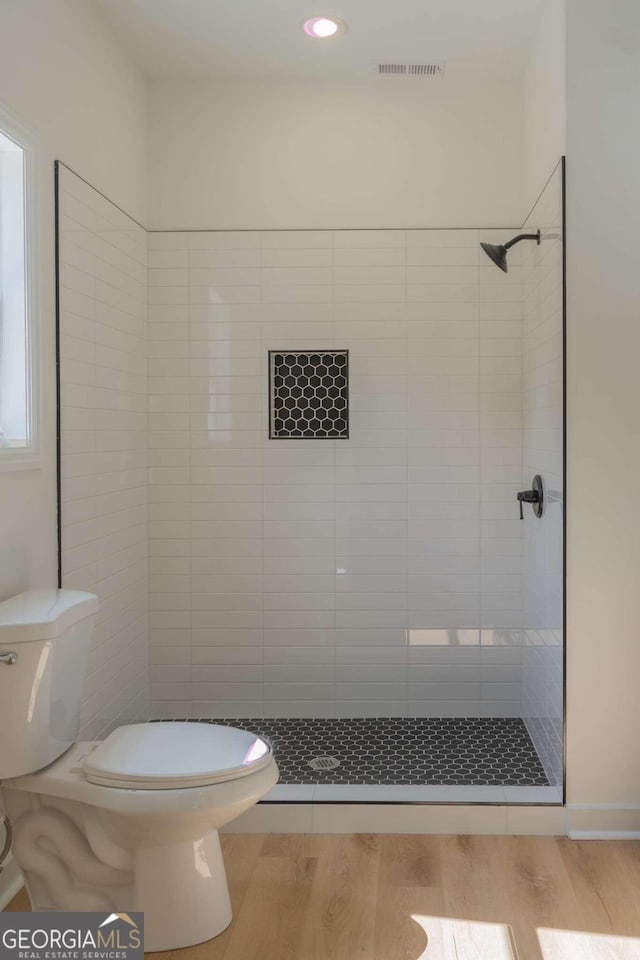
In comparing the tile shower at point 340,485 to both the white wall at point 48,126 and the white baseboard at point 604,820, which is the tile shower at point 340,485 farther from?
the white baseboard at point 604,820

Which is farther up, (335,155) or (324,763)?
(335,155)

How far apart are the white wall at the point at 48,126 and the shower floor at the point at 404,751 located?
1.19 meters

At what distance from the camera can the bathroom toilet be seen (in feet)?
6.83

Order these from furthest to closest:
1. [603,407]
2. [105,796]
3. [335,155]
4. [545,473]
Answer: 1. [335,155]
2. [545,473]
3. [603,407]
4. [105,796]

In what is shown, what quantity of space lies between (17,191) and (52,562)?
3.51 feet

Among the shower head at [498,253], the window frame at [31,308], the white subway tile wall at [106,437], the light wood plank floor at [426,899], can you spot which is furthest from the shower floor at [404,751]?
the shower head at [498,253]

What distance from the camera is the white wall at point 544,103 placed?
2848 millimetres

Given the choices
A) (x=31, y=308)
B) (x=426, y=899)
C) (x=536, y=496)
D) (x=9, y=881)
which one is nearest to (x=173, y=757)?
(x=9, y=881)

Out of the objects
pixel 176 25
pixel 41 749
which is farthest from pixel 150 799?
pixel 176 25

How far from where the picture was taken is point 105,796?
2.09m

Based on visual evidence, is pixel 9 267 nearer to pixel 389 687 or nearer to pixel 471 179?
pixel 471 179

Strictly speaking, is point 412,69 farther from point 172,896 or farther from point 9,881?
point 9,881

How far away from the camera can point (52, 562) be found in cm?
268

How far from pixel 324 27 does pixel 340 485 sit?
5.61 ft
